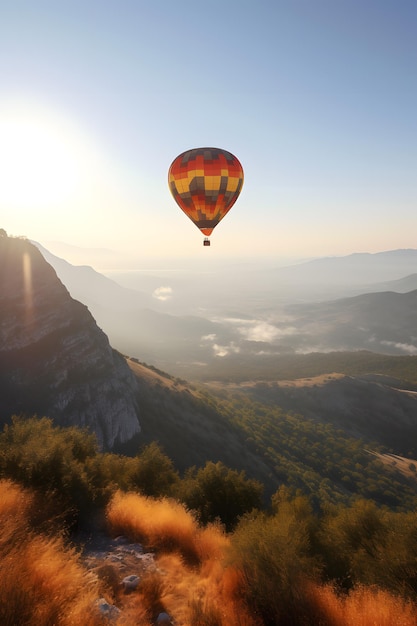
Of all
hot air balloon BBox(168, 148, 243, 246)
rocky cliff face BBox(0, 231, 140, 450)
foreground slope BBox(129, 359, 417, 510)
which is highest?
hot air balloon BBox(168, 148, 243, 246)

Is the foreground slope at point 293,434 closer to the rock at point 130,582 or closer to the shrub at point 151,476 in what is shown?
the shrub at point 151,476

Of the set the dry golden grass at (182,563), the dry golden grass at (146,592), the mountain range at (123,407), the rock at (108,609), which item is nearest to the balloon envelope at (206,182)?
the dry golden grass at (182,563)

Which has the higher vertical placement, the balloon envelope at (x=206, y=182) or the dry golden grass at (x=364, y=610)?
the balloon envelope at (x=206, y=182)

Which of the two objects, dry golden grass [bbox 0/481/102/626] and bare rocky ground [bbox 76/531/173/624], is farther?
bare rocky ground [bbox 76/531/173/624]

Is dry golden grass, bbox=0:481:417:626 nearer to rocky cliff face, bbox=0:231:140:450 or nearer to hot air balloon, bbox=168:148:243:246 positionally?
hot air balloon, bbox=168:148:243:246

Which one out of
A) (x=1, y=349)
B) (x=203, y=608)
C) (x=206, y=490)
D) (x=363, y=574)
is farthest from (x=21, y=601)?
(x=1, y=349)

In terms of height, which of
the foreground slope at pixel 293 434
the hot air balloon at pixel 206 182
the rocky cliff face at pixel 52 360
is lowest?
the foreground slope at pixel 293 434

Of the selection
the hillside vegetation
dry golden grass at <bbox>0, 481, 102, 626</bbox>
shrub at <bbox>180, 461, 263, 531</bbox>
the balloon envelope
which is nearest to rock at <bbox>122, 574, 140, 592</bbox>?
the hillside vegetation

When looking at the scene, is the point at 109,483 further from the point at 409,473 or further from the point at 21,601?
the point at 409,473
